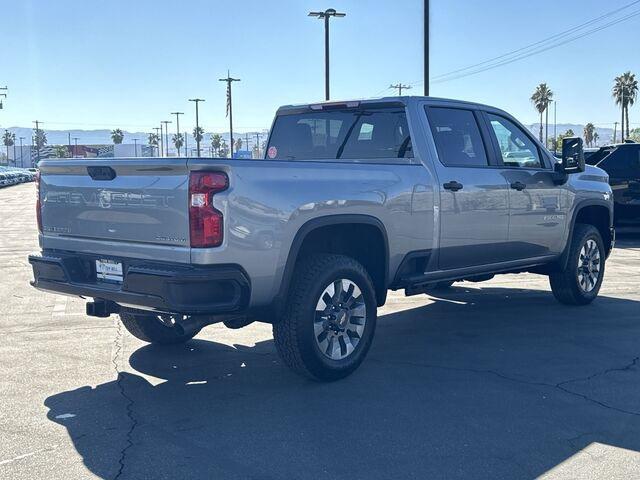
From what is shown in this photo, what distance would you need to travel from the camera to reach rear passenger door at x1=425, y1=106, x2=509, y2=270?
597 cm

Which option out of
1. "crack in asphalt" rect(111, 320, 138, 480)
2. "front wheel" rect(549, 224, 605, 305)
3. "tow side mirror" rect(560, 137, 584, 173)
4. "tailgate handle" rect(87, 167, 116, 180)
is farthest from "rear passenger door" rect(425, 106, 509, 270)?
"crack in asphalt" rect(111, 320, 138, 480)

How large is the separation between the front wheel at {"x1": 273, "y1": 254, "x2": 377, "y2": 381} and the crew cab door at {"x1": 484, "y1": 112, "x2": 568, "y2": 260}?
2.02 meters

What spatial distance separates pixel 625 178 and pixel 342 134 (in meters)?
9.15

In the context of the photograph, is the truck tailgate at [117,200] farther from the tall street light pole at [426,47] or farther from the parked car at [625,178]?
the tall street light pole at [426,47]

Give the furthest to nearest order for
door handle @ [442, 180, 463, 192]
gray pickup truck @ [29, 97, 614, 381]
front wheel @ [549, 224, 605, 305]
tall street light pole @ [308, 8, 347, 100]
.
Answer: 1. tall street light pole @ [308, 8, 347, 100]
2. front wheel @ [549, 224, 605, 305]
3. door handle @ [442, 180, 463, 192]
4. gray pickup truck @ [29, 97, 614, 381]

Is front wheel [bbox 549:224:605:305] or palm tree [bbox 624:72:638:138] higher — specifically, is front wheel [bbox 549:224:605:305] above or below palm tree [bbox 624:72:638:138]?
below

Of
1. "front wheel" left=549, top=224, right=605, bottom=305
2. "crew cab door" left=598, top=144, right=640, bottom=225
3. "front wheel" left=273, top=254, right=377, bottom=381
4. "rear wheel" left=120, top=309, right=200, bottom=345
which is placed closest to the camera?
"front wheel" left=273, top=254, right=377, bottom=381

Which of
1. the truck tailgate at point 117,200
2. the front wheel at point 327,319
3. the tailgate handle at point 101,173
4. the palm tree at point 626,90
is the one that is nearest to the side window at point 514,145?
the front wheel at point 327,319

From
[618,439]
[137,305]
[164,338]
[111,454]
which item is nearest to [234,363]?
[164,338]

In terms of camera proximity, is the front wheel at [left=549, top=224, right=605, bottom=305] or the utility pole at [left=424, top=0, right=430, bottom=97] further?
the utility pole at [left=424, top=0, right=430, bottom=97]

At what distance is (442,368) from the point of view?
5.57 m

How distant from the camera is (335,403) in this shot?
475cm

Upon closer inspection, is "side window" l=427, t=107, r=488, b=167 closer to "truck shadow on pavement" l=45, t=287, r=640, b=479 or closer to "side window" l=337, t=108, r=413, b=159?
"side window" l=337, t=108, r=413, b=159

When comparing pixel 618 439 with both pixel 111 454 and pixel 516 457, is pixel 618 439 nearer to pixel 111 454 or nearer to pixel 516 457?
pixel 516 457
